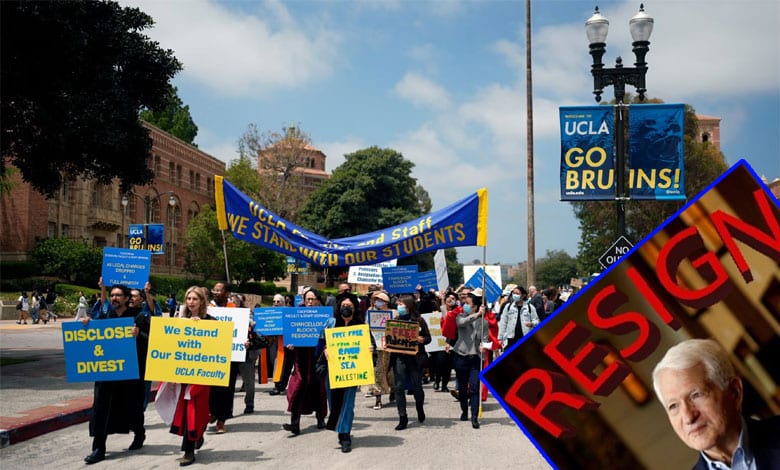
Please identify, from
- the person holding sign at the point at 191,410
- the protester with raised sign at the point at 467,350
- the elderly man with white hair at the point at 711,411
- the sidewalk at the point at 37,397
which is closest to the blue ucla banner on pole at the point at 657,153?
the protester with raised sign at the point at 467,350

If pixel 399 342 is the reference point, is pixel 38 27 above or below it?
above

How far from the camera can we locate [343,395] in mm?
8859

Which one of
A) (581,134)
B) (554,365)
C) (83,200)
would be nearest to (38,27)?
(581,134)

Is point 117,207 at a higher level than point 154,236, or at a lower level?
higher

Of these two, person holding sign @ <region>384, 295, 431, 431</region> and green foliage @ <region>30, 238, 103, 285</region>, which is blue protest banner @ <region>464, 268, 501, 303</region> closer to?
person holding sign @ <region>384, 295, 431, 431</region>

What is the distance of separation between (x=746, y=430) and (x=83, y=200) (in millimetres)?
52982

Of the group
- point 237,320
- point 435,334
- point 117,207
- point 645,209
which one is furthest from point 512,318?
point 117,207

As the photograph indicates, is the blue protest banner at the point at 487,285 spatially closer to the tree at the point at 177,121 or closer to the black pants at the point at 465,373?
the black pants at the point at 465,373

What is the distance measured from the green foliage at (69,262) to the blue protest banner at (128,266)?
32611 mm

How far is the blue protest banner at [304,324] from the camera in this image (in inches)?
387

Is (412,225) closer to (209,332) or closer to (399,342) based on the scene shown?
(399,342)

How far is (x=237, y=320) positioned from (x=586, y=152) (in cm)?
615

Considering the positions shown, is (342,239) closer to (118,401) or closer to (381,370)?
(381,370)

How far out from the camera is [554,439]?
279 centimetres
